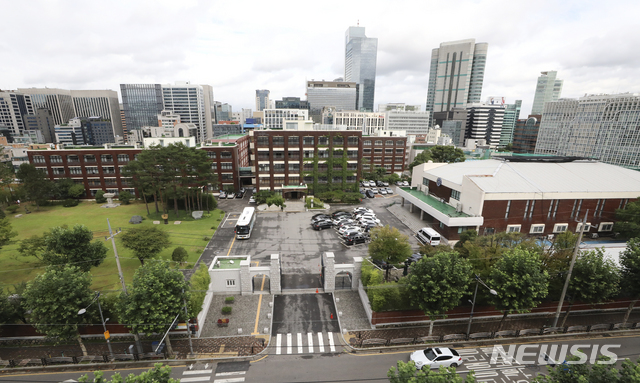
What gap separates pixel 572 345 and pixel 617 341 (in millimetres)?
4267

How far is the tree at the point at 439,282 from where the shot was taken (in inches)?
881

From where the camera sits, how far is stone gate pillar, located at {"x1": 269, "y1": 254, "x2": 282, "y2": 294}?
29312 millimetres

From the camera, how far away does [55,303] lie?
20250mm

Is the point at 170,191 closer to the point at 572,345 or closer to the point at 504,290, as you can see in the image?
the point at 504,290

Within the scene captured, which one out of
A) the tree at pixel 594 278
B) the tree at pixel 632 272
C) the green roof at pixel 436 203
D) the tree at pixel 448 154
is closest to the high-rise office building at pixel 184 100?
the tree at pixel 448 154

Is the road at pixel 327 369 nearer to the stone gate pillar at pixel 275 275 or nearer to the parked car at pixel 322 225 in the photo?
the stone gate pillar at pixel 275 275

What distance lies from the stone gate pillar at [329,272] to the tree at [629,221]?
1804 inches

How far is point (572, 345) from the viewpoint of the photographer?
Result: 2408 cm

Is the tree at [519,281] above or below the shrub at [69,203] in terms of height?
above

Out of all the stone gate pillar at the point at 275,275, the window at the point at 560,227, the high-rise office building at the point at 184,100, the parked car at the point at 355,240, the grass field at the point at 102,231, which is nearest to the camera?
the stone gate pillar at the point at 275,275

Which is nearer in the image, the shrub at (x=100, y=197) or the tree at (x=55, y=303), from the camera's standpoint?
the tree at (x=55, y=303)

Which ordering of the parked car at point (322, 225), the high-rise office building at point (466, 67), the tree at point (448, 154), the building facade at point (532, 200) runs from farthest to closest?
the high-rise office building at point (466, 67) < the tree at point (448, 154) < the parked car at point (322, 225) < the building facade at point (532, 200)

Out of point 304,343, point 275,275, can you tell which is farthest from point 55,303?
point 304,343

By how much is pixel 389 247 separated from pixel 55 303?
28911 millimetres
